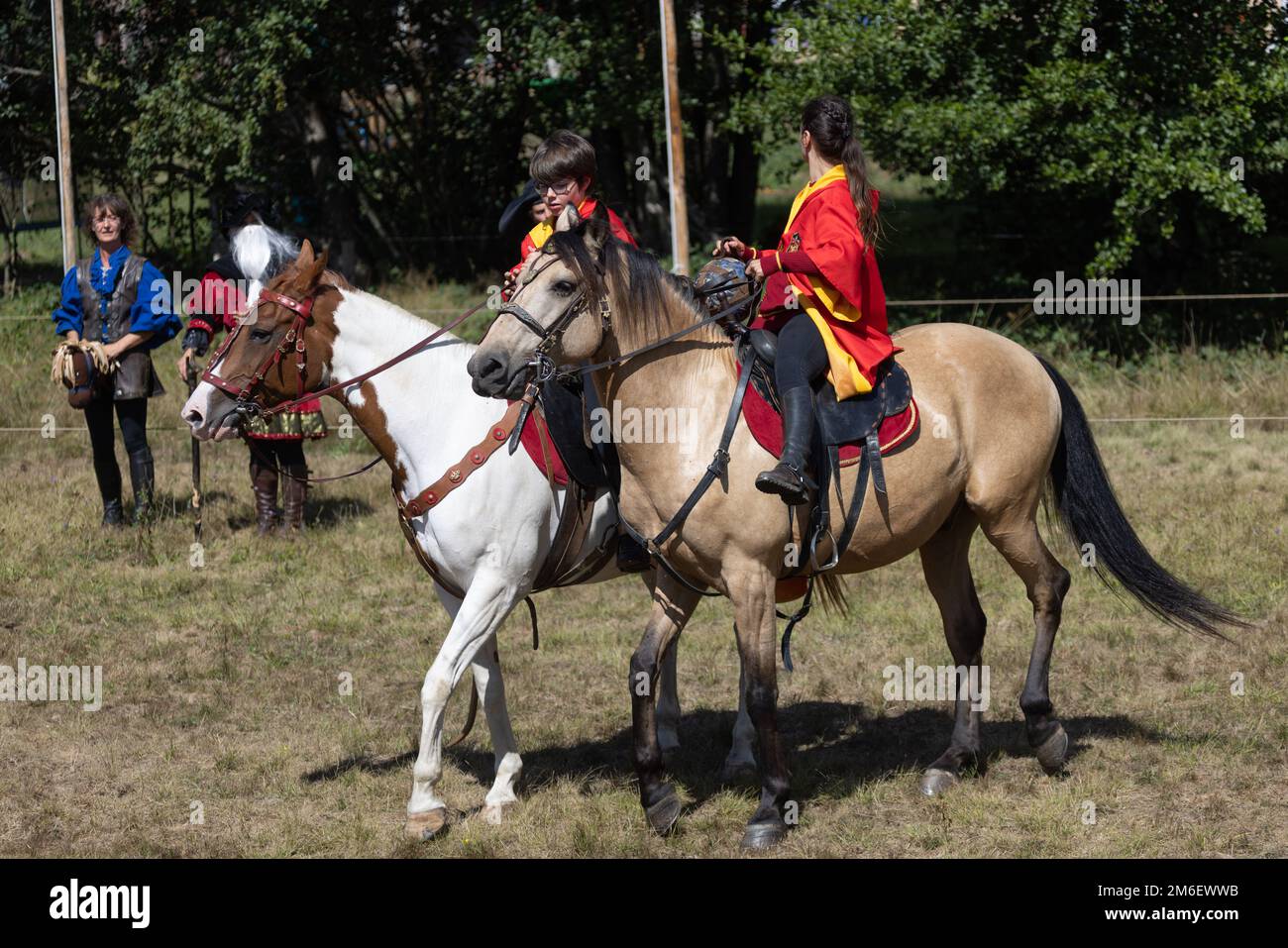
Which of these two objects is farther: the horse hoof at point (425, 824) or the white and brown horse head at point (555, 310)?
the horse hoof at point (425, 824)

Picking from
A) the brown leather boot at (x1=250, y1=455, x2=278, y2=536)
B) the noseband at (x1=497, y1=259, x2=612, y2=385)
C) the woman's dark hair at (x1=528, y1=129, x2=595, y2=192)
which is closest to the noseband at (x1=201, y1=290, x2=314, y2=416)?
the noseband at (x1=497, y1=259, x2=612, y2=385)

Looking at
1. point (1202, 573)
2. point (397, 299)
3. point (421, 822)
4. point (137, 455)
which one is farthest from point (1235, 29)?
point (421, 822)

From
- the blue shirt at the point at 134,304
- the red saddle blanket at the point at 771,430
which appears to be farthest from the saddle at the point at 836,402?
the blue shirt at the point at 134,304

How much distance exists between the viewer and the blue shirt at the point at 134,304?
966cm

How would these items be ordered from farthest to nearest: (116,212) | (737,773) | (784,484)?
1. (116,212)
2. (737,773)
3. (784,484)

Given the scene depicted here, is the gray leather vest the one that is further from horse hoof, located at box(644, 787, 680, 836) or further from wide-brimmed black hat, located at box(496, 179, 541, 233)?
horse hoof, located at box(644, 787, 680, 836)

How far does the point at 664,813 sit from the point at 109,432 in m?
6.07

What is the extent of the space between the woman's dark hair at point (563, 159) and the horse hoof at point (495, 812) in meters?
2.53

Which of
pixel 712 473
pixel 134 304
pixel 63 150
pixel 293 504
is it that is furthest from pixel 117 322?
pixel 712 473

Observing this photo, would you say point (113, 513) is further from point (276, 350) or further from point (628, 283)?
point (628, 283)

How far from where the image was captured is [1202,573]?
27.8 feet

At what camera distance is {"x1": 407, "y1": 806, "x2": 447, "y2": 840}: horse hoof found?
536cm

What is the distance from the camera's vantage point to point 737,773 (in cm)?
615

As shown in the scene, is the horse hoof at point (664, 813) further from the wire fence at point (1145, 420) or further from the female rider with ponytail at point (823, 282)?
the wire fence at point (1145, 420)
